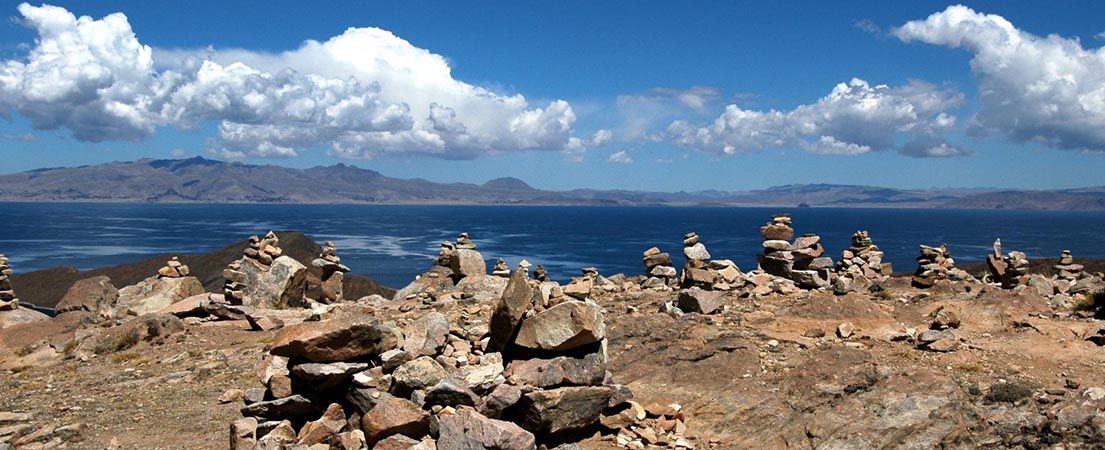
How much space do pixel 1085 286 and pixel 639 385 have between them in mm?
19941

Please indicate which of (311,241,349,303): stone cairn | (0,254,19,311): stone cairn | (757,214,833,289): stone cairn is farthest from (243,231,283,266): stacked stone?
(757,214,833,289): stone cairn

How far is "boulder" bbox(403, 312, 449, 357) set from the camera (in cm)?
1383

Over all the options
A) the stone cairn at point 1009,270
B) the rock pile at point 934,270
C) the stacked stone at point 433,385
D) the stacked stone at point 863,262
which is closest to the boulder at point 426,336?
the stacked stone at point 433,385

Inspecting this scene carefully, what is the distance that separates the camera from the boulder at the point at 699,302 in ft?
64.1

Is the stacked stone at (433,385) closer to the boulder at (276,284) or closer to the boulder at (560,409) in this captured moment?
the boulder at (560,409)

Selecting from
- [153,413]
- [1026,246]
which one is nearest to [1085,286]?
[153,413]

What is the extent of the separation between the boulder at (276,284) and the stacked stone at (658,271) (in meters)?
12.7

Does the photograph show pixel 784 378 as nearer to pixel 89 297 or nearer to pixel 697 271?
pixel 697 271

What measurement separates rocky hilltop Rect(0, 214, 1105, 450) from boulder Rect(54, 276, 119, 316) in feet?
38.4

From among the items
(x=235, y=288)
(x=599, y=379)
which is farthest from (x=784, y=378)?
(x=235, y=288)

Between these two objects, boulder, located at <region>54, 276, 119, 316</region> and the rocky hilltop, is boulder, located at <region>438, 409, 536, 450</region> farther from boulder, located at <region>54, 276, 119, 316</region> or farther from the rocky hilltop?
boulder, located at <region>54, 276, 119, 316</region>

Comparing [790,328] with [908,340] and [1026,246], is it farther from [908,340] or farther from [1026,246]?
[1026,246]

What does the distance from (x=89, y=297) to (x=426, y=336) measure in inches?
1040

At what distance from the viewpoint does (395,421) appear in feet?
39.3
